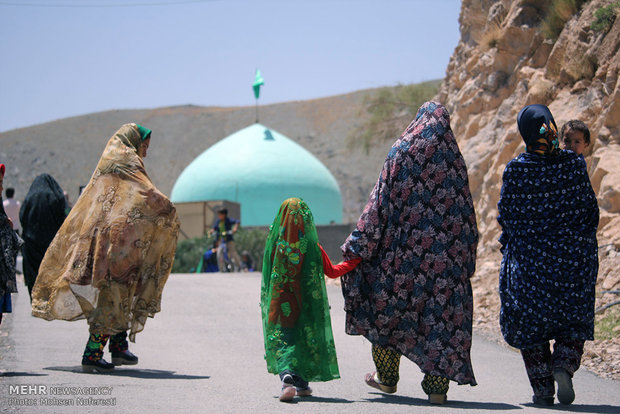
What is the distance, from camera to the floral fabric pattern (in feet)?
15.4

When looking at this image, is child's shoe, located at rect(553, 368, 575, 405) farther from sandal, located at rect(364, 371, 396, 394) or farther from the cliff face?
the cliff face

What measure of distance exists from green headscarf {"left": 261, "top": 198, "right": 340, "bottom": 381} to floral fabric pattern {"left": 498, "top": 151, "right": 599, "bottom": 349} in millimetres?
1112

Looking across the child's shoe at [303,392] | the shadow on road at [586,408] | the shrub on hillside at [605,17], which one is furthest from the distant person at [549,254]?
the shrub on hillside at [605,17]

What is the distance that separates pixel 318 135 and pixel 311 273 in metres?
51.3

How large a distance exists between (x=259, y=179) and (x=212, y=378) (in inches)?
912

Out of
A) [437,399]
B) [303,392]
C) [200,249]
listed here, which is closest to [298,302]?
[303,392]

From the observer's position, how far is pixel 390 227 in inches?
191

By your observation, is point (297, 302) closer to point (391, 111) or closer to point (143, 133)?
point (143, 133)

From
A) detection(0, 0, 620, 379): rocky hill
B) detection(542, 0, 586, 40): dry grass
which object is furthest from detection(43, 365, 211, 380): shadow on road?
detection(542, 0, 586, 40): dry grass

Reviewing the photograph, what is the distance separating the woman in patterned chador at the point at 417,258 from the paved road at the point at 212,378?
34cm

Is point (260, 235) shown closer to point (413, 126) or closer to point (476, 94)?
point (476, 94)

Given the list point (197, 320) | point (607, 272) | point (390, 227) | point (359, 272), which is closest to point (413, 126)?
point (390, 227)

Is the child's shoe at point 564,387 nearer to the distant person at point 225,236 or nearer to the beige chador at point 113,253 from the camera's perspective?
the beige chador at point 113,253

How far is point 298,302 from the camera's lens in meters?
4.93
